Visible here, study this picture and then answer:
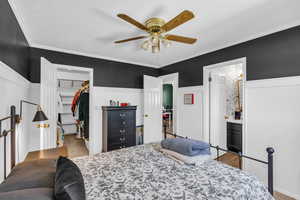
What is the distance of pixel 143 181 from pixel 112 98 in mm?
2898

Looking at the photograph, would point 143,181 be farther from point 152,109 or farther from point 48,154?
point 152,109

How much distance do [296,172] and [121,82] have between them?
152 inches

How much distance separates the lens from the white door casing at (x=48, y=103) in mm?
2598

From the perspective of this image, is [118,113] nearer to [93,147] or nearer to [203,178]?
[93,147]

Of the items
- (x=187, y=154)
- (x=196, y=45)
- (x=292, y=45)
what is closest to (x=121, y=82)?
(x=196, y=45)

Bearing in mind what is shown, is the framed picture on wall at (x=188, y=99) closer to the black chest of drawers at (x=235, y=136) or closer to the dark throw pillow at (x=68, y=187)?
the black chest of drawers at (x=235, y=136)

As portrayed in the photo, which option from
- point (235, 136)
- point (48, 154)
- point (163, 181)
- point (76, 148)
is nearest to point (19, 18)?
point (48, 154)

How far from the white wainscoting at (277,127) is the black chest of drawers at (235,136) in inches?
46.1

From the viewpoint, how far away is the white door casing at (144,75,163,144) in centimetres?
412

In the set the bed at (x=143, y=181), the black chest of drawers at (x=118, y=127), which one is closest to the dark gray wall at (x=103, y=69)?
the black chest of drawers at (x=118, y=127)

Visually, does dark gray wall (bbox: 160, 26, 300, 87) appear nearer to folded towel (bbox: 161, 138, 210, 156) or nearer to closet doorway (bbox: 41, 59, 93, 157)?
folded towel (bbox: 161, 138, 210, 156)

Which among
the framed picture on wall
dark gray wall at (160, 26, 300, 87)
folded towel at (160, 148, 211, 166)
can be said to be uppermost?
dark gray wall at (160, 26, 300, 87)

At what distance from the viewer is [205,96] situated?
332 centimetres

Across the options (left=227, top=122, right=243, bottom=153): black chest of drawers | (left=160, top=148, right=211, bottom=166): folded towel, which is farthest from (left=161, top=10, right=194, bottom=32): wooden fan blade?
(left=227, top=122, right=243, bottom=153): black chest of drawers
